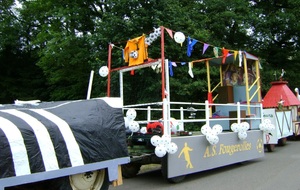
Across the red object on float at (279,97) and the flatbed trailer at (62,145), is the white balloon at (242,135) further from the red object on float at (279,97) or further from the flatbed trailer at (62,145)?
the red object on float at (279,97)

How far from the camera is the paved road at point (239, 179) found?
7.43 metres

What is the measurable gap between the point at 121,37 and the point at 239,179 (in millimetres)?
10638

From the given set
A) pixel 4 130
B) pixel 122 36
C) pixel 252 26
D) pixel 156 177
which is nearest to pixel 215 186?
pixel 156 177

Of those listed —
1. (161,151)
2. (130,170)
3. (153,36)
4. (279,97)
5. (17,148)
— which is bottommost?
(130,170)

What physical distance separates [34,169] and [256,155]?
7.50 m

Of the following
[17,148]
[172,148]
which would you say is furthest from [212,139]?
[17,148]

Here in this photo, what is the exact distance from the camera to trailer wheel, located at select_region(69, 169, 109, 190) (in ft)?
18.9

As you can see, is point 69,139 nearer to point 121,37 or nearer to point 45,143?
point 45,143

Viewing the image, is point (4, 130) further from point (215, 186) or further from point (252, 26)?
point (252, 26)

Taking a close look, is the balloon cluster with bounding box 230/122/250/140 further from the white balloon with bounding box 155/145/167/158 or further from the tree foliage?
the tree foliage

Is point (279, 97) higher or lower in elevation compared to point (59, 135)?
higher

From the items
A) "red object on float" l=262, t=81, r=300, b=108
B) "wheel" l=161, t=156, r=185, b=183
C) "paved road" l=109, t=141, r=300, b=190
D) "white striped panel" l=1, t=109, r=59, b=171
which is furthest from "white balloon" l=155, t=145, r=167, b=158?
"red object on float" l=262, t=81, r=300, b=108

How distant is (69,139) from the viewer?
5.36 metres

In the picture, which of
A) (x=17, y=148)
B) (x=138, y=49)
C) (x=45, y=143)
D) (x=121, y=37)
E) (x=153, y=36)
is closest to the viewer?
(x=17, y=148)
